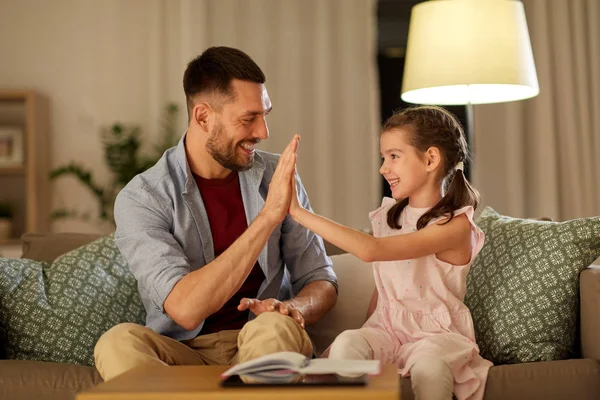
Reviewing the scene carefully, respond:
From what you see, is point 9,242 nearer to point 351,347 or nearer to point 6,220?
point 6,220

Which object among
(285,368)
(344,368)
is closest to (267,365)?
(285,368)

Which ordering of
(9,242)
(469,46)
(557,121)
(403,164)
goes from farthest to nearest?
(557,121), (9,242), (469,46), (403,164)

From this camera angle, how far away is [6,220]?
16.0 ft

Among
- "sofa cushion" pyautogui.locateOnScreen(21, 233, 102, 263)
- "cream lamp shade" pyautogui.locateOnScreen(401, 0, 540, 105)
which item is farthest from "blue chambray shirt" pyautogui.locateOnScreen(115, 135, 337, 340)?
"cream lamp shade" pyautogui.locateOnScreen(401, 0, 540, 105)

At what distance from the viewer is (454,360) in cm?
199

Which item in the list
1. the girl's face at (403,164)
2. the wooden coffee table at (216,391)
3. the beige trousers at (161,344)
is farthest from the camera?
the girl's face at (403,164)

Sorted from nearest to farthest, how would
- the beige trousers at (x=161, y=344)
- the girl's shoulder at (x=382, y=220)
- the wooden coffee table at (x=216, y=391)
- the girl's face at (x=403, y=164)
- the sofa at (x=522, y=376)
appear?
the wooden coffee table at (x=216, y=391) → the beige trousers at (x=161, y=344) → the sofa at (x=522, y=376) → the girl's face at (x=403, y=164) → the girl's shoulder at (x=382, y=220)

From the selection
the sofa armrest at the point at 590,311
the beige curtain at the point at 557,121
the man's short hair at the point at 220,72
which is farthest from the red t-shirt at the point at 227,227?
the beige curtain at the point at 557,121

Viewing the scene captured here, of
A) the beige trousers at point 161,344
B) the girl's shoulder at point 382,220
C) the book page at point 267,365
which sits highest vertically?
the girl's shoulder at point 382,220

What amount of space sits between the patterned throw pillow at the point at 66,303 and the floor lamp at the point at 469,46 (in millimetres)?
1381

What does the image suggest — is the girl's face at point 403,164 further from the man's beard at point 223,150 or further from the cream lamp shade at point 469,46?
the cream lamp shade at point 469,46

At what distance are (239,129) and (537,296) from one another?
93 centimetres

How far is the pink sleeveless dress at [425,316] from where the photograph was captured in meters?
2.04

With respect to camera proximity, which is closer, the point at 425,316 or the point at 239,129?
the point at 425,316
